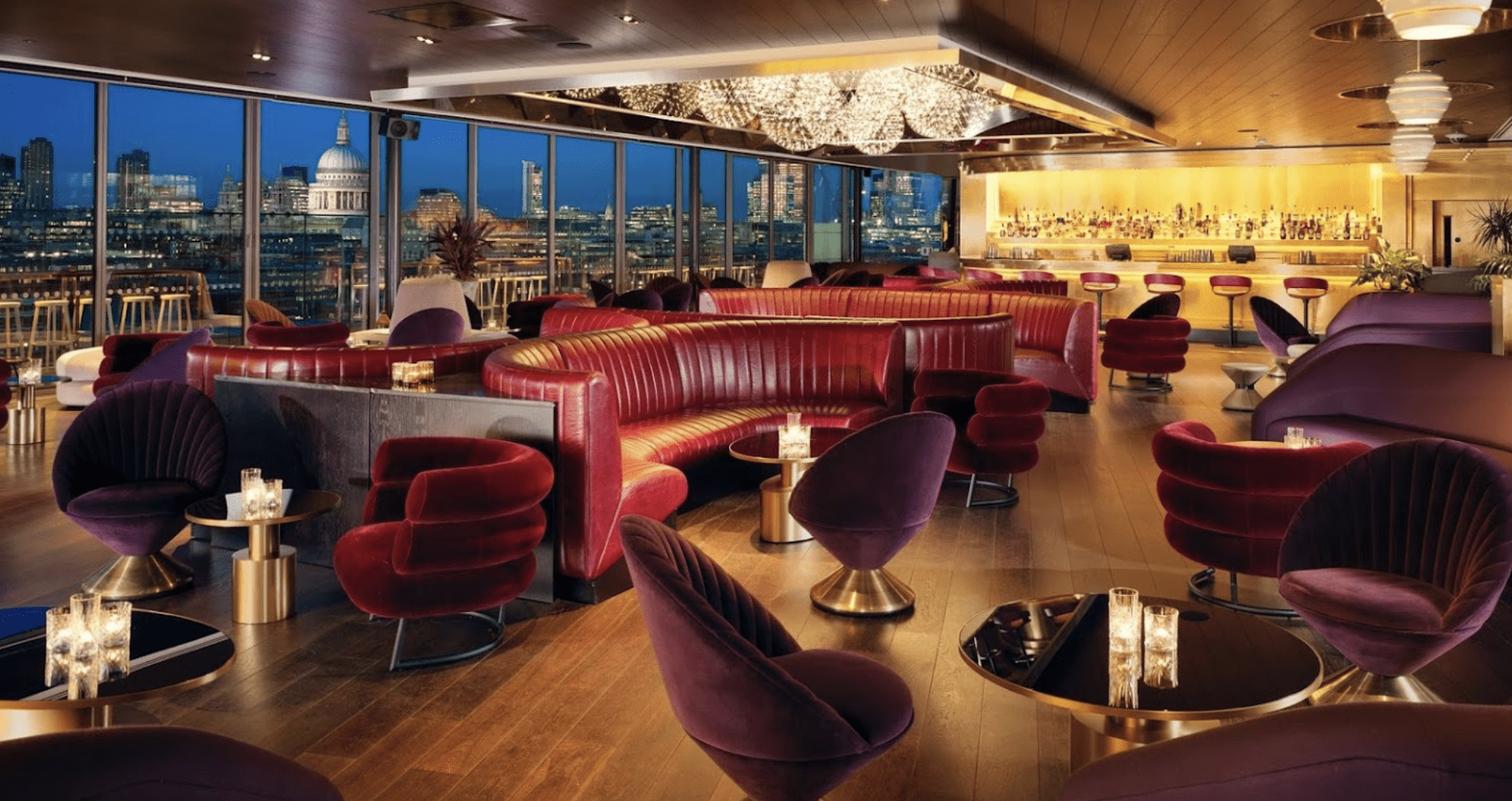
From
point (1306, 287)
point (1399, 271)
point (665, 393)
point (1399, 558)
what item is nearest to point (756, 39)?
point (665, 393)

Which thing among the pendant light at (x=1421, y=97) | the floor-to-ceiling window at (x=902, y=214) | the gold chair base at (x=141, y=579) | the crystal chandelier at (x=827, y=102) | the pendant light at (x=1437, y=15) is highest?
the floor-to-ceiling window at (x=902, y=214)

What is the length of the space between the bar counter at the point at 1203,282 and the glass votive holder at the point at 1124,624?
570 inches

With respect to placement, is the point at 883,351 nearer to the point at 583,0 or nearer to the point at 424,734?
the point at 583,0

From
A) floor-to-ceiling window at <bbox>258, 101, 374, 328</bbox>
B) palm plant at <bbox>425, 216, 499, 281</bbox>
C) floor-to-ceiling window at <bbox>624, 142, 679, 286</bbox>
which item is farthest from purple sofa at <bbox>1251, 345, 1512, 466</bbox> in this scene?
floor-to-ceiling window at <bbox>624, 142, 679, 286</bbox>

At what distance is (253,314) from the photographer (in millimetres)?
10383

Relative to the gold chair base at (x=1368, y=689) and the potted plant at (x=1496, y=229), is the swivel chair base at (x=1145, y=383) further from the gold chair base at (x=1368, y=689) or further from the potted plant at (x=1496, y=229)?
the gold chair base at (x=1368, y=689)

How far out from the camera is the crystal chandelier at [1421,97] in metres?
7.34

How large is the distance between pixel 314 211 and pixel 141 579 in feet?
27.6

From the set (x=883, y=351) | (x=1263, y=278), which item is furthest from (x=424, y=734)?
(x=1263, y=278)

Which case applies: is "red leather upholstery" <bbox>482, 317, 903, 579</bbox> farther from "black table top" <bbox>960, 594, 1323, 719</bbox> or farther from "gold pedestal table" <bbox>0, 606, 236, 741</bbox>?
"black table top" <bbox>960, 594, 1323, 719</bbox>

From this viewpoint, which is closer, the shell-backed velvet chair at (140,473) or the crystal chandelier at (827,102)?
the shell-backed velvet chair at (140,473)

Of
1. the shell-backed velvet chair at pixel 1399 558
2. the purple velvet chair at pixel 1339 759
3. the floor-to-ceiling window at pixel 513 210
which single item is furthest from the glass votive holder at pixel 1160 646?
the floor-to-ceiling window at pixel 513 210

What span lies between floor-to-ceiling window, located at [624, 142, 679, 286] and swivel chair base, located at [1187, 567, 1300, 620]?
12212mm

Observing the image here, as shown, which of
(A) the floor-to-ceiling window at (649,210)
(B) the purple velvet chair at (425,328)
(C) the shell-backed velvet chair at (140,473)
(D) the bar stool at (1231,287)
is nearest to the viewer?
(C) the shell-backed velvet chair at (140,473)
